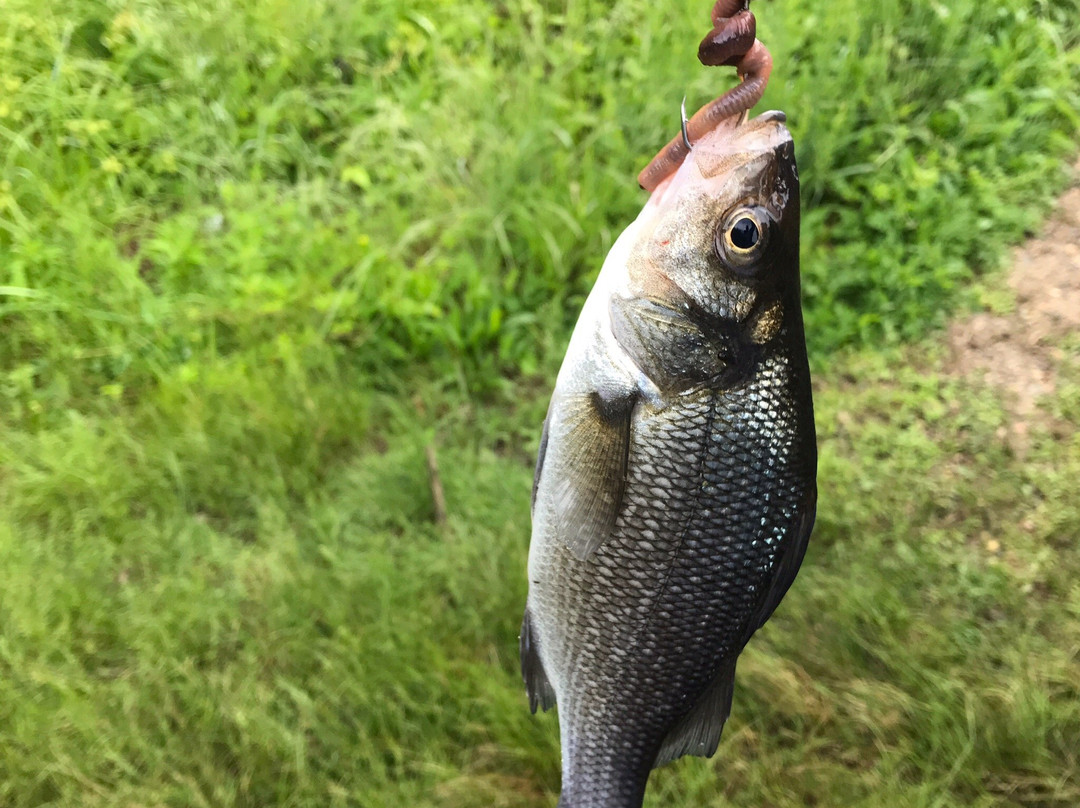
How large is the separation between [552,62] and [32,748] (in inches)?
130

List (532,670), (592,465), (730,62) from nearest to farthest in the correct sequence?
1. (730,62)
2. (592,465)
3. (532,670)

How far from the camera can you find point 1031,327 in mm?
2672

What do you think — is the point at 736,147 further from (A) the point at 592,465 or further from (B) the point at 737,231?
(A) the point at 592,465

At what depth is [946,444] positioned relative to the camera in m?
2.54

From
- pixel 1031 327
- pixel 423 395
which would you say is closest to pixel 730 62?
pixel 423 395

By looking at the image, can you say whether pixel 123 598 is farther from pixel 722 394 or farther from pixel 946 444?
pixel 946 444

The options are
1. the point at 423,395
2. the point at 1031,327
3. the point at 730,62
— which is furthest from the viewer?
the point at 423,395

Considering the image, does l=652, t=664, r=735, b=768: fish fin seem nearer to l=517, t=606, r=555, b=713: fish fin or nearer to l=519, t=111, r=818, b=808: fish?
l=519, t=111, r=818, b=808: fish

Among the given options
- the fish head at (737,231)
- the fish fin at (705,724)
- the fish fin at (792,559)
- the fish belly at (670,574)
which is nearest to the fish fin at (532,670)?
the fish belly at (670,574)

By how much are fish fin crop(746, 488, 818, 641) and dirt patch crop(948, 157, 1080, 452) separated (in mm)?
1930

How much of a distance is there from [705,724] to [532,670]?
1.13ft

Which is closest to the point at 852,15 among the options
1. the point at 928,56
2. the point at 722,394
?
the point at 928,56

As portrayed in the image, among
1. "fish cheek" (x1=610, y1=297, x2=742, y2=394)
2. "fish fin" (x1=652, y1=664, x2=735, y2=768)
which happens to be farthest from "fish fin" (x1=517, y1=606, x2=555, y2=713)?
"fish cheek" (x1=610, y1=297, x2=742, y2=394)

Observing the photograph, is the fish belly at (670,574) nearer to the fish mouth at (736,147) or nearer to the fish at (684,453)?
the fish at (684,453)
